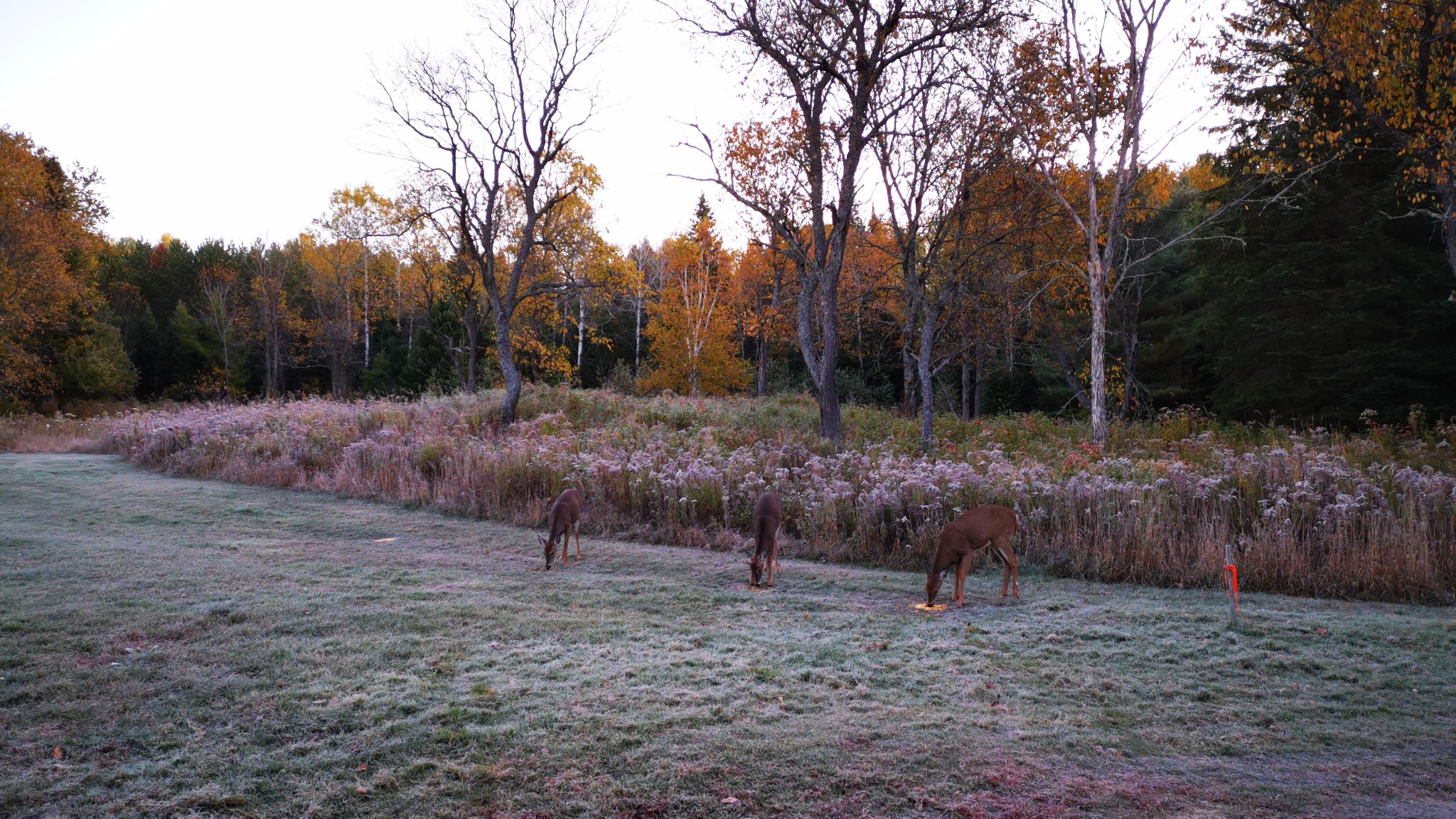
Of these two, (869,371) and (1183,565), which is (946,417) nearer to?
(869,371)

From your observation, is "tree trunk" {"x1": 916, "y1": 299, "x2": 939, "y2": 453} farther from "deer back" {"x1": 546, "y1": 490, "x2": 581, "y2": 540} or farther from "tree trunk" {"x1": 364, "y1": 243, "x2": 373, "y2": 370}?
"tree trunk" {"x1": 364, "y1": 243, "x2": 373, "y2": 370}

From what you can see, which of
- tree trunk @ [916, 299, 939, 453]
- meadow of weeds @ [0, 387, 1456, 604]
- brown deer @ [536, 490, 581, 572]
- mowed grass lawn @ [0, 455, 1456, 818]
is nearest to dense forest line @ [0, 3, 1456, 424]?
tree trunk @ [916, 299, 939, 453]

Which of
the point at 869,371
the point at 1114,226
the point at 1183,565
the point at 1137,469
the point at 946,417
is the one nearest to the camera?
the point at 1183,565

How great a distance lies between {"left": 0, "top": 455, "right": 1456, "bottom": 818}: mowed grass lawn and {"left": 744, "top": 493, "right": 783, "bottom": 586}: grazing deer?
27 centimetres

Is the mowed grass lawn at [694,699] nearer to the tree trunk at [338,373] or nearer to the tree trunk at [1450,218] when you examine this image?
the tree trunk at [1450,218]

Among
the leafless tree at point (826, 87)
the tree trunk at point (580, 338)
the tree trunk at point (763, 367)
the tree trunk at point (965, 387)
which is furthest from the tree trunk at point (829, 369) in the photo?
the tree trunk at point (580, 338)

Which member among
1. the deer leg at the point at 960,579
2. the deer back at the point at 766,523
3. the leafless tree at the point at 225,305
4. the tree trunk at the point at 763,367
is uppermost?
the leafless tree at the point at 225,305

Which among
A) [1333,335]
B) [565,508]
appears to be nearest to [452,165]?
[565,508]

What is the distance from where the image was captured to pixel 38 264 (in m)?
29.6

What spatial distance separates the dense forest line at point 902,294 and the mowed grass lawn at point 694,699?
30.9 ft

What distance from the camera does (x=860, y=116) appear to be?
1401cm

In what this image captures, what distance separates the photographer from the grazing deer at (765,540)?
24.6ft

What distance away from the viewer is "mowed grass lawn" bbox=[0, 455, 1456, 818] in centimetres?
321

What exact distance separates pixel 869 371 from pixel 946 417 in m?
12.9
